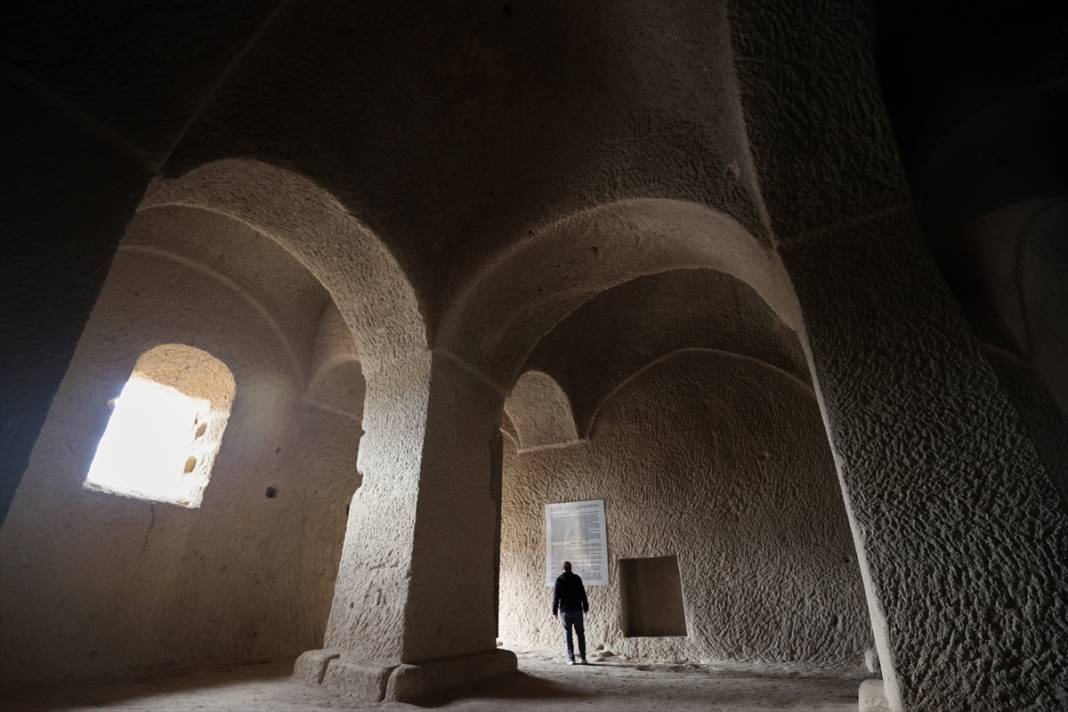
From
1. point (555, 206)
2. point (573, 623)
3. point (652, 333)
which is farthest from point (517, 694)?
point (652, 333)

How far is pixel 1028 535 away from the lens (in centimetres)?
164

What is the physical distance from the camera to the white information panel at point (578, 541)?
229 inches

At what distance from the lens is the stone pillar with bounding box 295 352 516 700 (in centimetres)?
290

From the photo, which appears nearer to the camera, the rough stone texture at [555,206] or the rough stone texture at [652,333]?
the rough stone texture at [555,206]

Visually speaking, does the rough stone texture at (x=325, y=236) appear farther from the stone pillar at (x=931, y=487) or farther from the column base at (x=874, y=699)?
the column base at (x=874, y=699)

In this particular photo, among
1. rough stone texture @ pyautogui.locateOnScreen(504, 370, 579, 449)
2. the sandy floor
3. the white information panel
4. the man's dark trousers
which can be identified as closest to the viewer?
the sandy floor

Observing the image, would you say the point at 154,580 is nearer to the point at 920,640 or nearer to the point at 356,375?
the point at 356,375

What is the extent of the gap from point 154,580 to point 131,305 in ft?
6.96

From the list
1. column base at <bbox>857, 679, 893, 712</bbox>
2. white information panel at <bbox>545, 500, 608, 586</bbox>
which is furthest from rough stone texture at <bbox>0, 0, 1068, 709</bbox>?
white information panel at <bbox>545, 500, 608, 586</bbox>

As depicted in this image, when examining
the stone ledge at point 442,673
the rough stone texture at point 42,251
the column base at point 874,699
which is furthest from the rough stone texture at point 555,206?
the column base at point 874,699

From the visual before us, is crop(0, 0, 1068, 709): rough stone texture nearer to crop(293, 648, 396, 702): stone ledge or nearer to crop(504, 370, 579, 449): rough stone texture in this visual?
crop(293, 648, 396, 702): stone ledge

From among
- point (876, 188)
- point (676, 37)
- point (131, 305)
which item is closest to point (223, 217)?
point (131, 305)

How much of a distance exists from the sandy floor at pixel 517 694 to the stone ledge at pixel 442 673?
67 millimetres

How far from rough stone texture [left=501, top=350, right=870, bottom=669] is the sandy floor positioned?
1.02 metres
